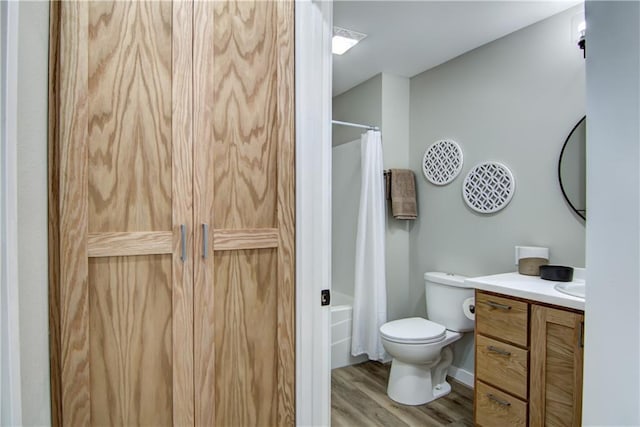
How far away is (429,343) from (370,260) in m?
0.83

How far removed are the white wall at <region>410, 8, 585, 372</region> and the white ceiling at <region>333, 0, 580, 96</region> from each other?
11 centimetres

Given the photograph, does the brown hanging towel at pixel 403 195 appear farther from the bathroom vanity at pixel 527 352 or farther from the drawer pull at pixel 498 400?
the drawer pull at pixel 498 400

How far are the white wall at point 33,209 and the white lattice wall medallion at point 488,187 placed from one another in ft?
8.01

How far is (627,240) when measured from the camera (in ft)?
1.94

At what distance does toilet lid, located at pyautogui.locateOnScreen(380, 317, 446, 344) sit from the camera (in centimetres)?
227

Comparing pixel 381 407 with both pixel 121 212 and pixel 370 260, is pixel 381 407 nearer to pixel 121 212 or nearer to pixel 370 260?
pixel 370 260

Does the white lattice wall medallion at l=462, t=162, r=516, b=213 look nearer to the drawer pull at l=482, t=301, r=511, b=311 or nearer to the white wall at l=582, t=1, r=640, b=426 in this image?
the drawer pull at l=482, t=301, r=511, b=311

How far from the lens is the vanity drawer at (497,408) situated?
1.78 m

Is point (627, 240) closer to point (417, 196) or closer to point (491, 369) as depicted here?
point (491, 369)

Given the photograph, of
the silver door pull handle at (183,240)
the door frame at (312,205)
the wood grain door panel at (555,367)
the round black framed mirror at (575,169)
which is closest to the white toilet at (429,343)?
the wood grain door panel at (555,367)

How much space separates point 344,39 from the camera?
97.3 inches

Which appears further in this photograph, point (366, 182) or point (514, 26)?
point (366, 182)

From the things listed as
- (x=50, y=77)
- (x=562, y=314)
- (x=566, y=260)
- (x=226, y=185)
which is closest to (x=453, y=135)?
(x=566, y=260)

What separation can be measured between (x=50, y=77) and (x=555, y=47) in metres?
2.50
